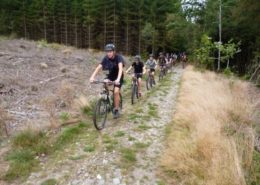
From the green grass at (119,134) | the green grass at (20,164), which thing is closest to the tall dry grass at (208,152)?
the green grass at (119,134)

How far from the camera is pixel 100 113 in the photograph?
322 inches

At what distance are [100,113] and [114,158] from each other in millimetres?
2277

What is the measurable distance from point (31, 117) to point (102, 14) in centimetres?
4949

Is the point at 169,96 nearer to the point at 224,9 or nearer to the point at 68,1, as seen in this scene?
the point at 224,9

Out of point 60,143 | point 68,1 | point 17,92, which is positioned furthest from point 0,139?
point 68,1

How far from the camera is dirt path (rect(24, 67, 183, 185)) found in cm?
530

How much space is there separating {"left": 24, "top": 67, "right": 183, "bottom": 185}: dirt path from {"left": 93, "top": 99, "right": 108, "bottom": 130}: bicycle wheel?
21 centimetres

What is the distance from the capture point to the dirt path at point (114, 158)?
530 centimetres

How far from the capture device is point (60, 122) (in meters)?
8.27

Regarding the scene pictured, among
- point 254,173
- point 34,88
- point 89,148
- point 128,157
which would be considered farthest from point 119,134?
point 34,88

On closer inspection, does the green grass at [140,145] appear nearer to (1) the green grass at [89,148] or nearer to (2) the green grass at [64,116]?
(1) the green grass at [89,148]

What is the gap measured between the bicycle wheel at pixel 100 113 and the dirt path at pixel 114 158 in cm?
21

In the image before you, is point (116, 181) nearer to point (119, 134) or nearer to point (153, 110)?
point (119, 134)

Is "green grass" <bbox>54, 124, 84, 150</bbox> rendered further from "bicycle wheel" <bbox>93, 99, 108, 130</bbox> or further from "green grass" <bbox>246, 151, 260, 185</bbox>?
"green grass" <bbox>246, 151, 260, 185</bbox>
